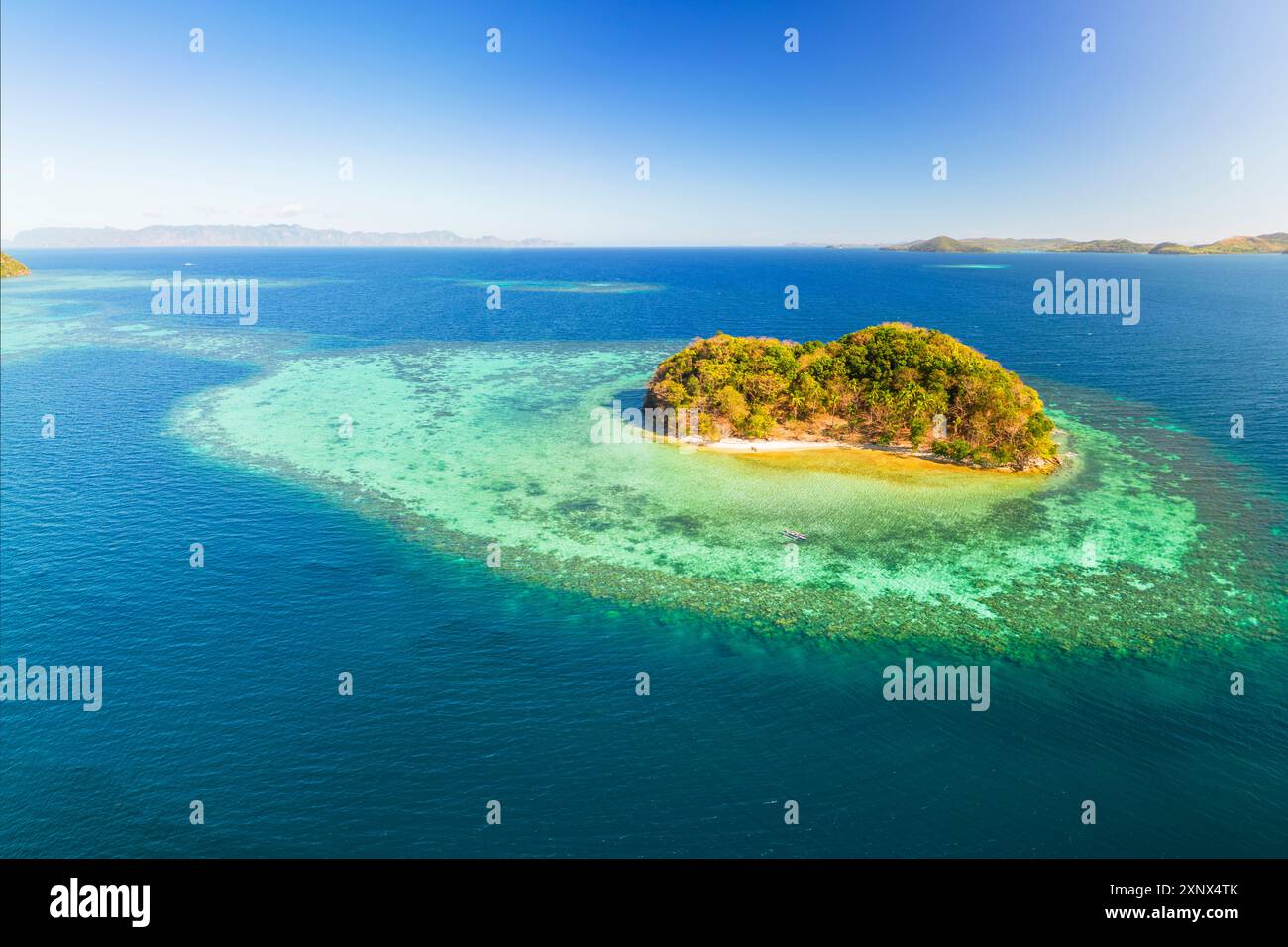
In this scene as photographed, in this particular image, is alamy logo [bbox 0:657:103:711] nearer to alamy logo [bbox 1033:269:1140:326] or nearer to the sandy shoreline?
the sandy shoreline

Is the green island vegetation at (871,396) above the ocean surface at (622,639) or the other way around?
above

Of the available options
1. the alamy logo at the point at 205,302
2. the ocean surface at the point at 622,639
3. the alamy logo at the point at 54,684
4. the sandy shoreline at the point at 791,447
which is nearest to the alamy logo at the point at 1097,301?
the ocean surface at the point at 622,639

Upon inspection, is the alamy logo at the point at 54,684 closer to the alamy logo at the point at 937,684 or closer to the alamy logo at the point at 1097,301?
the alamy logo at the point at 937,684

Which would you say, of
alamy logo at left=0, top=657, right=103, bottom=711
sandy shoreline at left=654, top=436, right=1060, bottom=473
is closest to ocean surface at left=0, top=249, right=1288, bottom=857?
alamy logo at left=0, top=657, right=103, bottom=711
